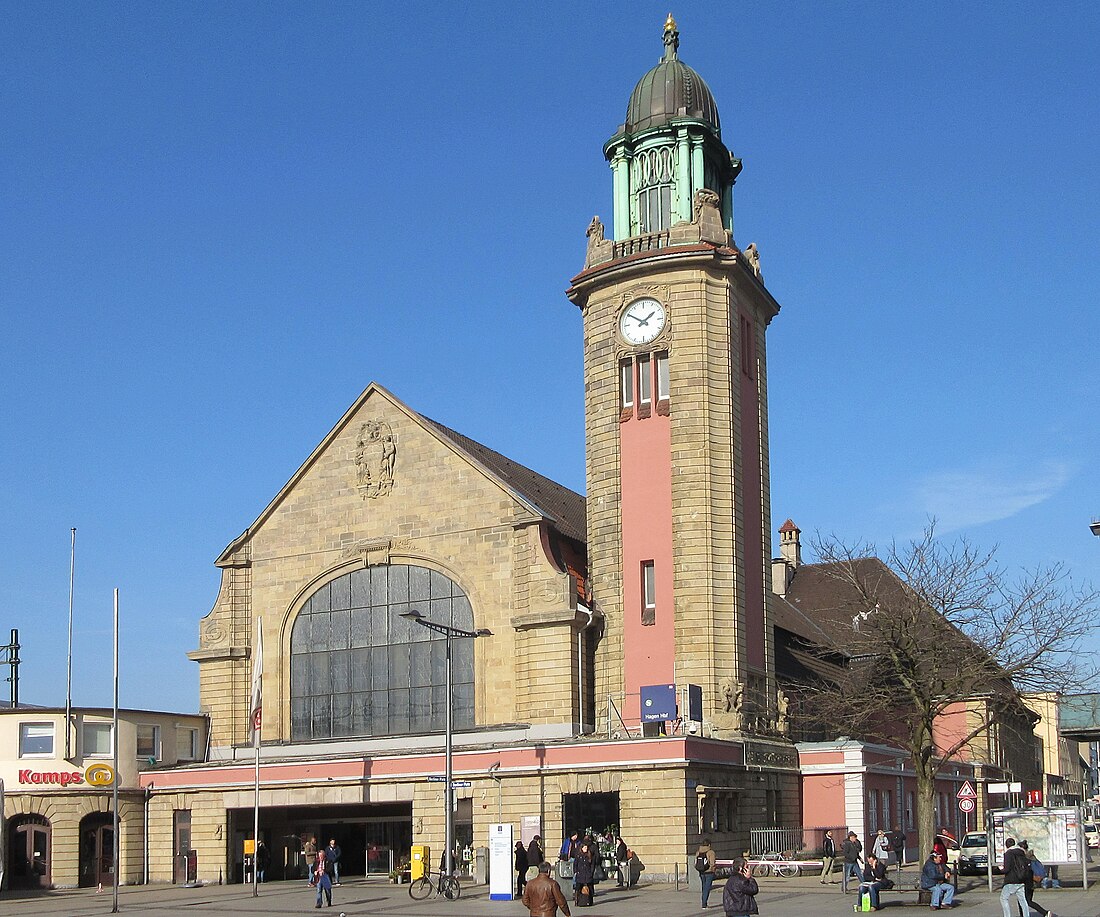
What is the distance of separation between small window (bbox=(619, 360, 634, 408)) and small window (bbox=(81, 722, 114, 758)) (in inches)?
896

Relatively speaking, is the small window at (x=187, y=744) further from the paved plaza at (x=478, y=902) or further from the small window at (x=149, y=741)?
the paved plaza at (x=478, y=902)

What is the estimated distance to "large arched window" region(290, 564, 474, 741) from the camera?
53188 millimetres

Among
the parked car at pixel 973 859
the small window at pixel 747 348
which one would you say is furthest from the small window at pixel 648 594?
the parked car at pixel 973 859

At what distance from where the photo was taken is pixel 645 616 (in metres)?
50.0

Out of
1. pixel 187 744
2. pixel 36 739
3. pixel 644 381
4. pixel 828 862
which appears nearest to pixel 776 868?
pixel 828 862

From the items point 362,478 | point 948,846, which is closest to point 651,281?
point 362,478

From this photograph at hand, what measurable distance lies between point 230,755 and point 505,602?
13.1 m

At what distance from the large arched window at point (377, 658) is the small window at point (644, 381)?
9642 millimetres

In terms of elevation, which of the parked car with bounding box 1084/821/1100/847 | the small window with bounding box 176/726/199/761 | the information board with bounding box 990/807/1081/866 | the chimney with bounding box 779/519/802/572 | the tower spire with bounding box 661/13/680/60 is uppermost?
the tower spire with bounding box 661/13/680/60

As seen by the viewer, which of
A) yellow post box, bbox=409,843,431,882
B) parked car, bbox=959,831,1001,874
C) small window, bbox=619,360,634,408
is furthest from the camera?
small window, bbox=619,360,634,408

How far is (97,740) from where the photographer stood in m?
54.9

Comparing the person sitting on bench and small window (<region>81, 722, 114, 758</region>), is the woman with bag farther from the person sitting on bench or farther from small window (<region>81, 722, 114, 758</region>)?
small window (<region>81, 722, 114, 758</region>)

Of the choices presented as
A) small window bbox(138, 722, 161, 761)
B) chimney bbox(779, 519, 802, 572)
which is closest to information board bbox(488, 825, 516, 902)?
small window bbox(138, 722, 161, 761)

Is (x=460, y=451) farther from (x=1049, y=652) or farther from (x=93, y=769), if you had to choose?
(x=1049, y=652)
